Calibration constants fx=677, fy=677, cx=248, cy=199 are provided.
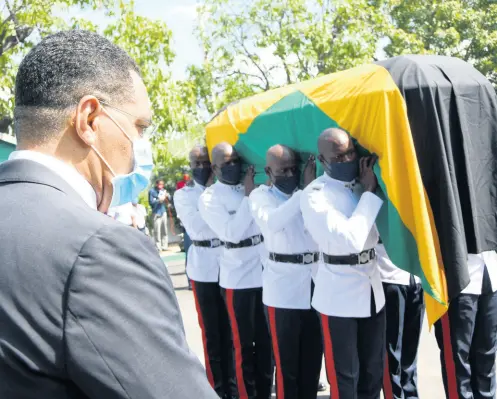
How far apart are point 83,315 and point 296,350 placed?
2973 mm

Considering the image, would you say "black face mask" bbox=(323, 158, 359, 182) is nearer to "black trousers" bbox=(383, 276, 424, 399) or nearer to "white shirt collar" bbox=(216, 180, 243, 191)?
"black trousers" bbox=(383, 276, 424, 399)

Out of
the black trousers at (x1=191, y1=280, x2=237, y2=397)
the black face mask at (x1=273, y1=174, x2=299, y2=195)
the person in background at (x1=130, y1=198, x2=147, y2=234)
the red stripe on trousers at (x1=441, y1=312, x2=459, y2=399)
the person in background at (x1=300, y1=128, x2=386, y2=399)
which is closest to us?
the person in background at (x1=300, y1=128, x2=386, y2=399)

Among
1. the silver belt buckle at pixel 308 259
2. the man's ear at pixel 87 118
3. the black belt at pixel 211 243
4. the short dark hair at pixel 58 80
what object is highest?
the short dark hair at pixel 58 80

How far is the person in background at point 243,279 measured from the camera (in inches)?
170

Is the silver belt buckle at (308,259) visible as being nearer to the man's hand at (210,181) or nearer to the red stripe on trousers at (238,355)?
the red stripe on trousers at (238,355)

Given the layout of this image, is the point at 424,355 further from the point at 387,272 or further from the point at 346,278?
the point at 346,278

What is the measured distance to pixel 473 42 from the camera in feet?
55.6

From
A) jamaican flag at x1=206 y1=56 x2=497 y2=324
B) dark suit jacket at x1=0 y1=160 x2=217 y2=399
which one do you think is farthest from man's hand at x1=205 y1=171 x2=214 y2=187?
dark suit jacket at x1=0 y1=160 x2=217 y2=399

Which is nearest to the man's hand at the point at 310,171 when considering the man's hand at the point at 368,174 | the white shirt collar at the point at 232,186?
the man's hand at the point at 368,174

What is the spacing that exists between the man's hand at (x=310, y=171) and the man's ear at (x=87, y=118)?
2.63 metres

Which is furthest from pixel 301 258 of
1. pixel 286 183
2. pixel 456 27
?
pixel 456 27

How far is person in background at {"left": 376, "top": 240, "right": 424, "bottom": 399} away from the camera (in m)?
3.85

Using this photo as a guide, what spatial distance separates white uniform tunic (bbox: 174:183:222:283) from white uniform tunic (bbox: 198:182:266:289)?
0.78 feet

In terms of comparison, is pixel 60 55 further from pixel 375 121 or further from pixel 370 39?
pixel 370 39
